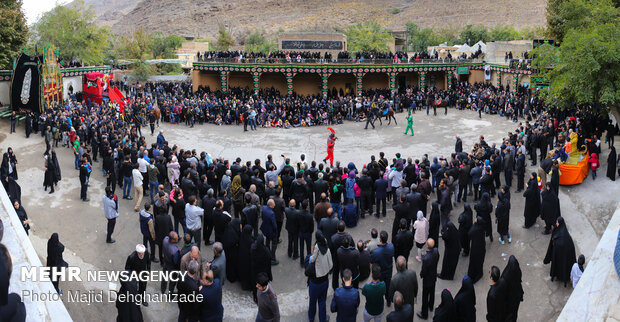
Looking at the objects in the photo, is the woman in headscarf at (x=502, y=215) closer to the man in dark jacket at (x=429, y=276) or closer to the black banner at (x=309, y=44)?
the man in dark jacket at (x=429, y=276)

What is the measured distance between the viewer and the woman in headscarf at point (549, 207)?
36.1ft

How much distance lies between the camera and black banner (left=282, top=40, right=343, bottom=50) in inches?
1449

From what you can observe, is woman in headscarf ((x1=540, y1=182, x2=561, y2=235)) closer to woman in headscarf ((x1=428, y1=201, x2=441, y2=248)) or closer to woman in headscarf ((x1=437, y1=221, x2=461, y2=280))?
woman in headscarf ((x1=428, y1=201, x2=441, y2=248))

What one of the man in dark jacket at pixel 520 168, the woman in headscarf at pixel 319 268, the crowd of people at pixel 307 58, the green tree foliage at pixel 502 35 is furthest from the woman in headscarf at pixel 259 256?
the green tree foliage at pixel 502 35

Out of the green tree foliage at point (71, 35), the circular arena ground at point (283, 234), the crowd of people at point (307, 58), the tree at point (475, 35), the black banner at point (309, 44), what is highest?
the tree at point (475, 35)

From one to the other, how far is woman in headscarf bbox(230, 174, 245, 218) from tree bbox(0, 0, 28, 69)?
2192 cm

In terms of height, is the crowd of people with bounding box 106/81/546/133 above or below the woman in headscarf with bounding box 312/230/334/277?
above

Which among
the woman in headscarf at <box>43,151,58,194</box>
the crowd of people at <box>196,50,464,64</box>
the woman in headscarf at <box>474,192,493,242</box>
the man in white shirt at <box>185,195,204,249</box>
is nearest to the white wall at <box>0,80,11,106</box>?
the crowd of people at <box>196,50,464,64</box>

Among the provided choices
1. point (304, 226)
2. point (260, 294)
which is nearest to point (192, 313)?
point (260, 294)

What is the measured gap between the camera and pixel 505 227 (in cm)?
1091

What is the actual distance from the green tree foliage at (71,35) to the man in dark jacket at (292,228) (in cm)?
4709

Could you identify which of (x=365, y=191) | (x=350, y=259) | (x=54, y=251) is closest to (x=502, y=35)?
(x=365, y=191)

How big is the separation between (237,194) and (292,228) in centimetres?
221

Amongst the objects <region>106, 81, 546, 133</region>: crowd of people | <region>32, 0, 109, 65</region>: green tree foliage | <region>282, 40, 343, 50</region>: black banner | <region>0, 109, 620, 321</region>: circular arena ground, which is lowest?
<region>0, 109, 620, 321</region>: circular arena ground
